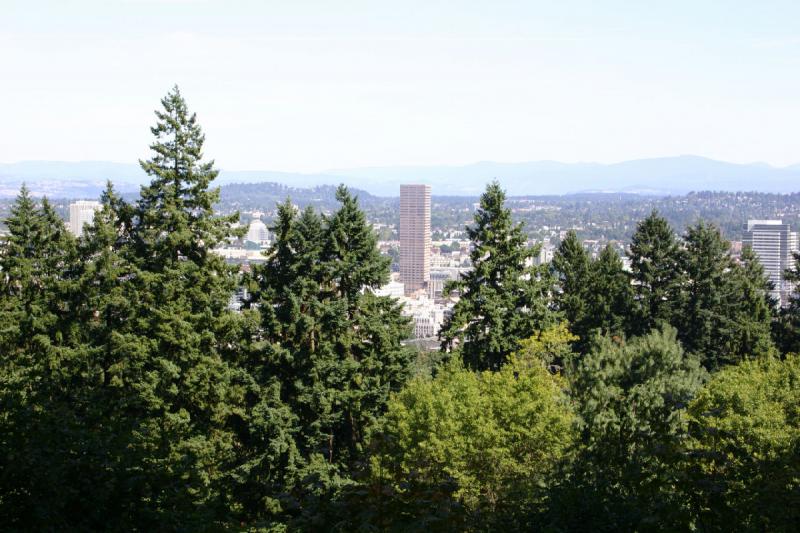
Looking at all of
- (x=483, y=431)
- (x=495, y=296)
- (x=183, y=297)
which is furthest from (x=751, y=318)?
(x=183, y=297)

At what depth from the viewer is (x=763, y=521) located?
22.7ft

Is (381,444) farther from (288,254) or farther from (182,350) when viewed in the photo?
(288,254)

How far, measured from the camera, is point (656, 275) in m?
28.3

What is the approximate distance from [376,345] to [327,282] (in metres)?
1.91

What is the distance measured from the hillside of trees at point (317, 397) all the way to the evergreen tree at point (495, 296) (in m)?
0.08

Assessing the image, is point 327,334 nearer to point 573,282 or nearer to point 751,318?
point 573,282

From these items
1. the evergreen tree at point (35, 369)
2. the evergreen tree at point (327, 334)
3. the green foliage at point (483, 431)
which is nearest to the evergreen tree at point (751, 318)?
the evergreen tree at point (327, 334)

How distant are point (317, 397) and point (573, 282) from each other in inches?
577

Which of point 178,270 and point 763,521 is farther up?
point 178,270

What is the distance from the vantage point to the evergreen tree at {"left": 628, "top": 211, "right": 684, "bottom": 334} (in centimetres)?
2805

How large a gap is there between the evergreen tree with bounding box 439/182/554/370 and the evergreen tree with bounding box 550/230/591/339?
6.19 meters

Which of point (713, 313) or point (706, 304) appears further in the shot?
point (706, 304)

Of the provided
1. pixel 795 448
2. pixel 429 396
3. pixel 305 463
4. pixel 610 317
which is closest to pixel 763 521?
pixel 795 448

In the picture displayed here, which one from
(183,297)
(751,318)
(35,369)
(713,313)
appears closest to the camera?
(35,369)
